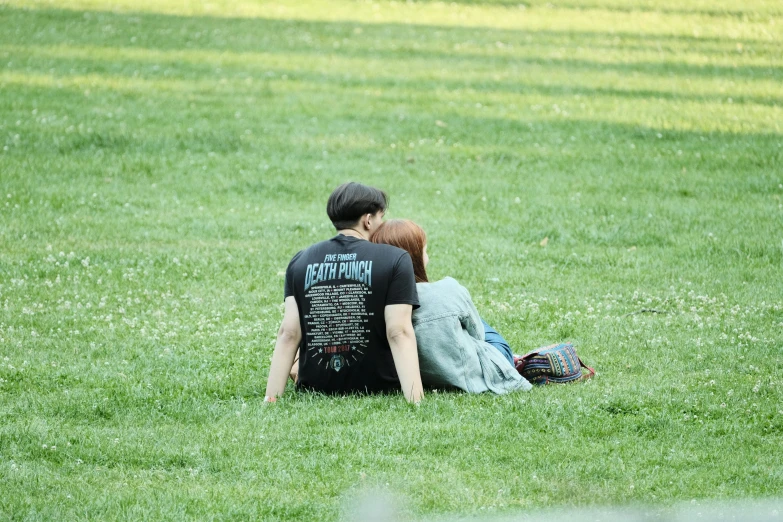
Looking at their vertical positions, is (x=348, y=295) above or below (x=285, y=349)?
above

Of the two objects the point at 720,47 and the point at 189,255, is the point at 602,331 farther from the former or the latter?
the point at 720,47

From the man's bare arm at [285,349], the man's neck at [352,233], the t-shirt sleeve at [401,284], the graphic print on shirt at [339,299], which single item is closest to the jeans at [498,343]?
the t-shirt sleeve at [401,284]

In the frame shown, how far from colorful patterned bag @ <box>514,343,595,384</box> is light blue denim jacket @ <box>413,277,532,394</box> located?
0.19 meters

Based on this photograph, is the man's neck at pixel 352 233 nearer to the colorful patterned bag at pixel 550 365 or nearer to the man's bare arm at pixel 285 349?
the man's bare arm at pixel 285 349

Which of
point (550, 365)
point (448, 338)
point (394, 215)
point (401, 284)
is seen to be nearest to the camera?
point (401, 284)

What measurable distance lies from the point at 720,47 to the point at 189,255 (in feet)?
49.8

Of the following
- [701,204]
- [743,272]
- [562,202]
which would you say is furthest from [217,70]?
[743,272]

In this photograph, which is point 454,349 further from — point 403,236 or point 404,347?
point 403,236

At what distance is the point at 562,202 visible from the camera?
1362cm

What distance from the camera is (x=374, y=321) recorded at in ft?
21.9

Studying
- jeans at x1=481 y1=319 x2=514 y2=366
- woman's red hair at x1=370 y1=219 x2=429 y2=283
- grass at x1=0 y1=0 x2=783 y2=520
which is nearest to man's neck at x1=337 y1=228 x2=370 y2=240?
woman's red hair at x1=370 y1=219 x2=429 y2=283

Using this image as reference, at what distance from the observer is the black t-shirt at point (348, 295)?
6.63 metres

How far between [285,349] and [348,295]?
0.57m

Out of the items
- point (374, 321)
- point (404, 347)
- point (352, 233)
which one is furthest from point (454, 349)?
point (352, 233)
